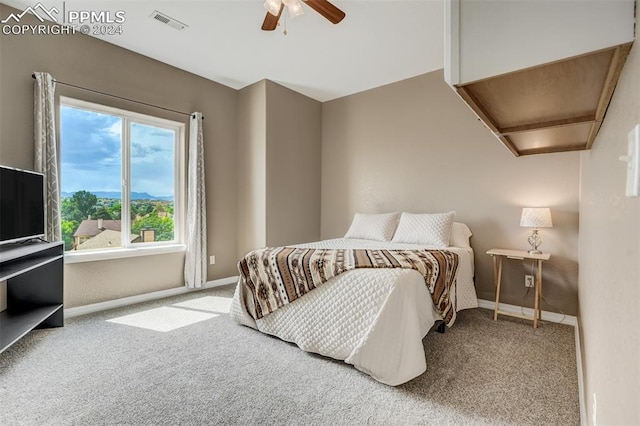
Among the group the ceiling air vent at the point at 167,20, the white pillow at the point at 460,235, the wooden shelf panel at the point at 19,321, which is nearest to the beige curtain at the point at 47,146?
the wooden shelf panel at the point at 19,321

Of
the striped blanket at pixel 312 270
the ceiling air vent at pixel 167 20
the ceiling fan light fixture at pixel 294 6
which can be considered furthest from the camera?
the ceiling air vent at pixel 167 20

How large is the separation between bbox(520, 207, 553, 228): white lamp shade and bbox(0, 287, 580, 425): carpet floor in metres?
0.89

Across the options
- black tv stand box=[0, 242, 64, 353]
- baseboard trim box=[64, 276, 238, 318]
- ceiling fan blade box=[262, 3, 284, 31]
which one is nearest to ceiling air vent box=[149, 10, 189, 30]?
ceiling fan blade box=[262, 3, 284, 31]

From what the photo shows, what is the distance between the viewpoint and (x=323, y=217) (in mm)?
4668

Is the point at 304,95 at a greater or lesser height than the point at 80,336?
greater

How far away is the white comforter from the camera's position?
5.90ft

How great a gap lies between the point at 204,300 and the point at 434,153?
3102 millimetres

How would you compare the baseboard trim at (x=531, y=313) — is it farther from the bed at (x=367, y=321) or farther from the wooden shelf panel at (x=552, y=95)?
the wooden shelf panel at (x=552, y=95)

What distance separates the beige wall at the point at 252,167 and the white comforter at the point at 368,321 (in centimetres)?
178

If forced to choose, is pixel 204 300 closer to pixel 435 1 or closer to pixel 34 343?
pixel 34 343

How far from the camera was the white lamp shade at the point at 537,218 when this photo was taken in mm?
2686

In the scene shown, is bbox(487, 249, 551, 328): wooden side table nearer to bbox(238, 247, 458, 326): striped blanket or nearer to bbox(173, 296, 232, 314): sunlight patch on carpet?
bbox(238, 247, 458, 326): striped blanket

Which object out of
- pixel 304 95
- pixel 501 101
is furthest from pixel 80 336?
pixel 304 95

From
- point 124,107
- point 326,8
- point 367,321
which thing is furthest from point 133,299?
point 326,8
